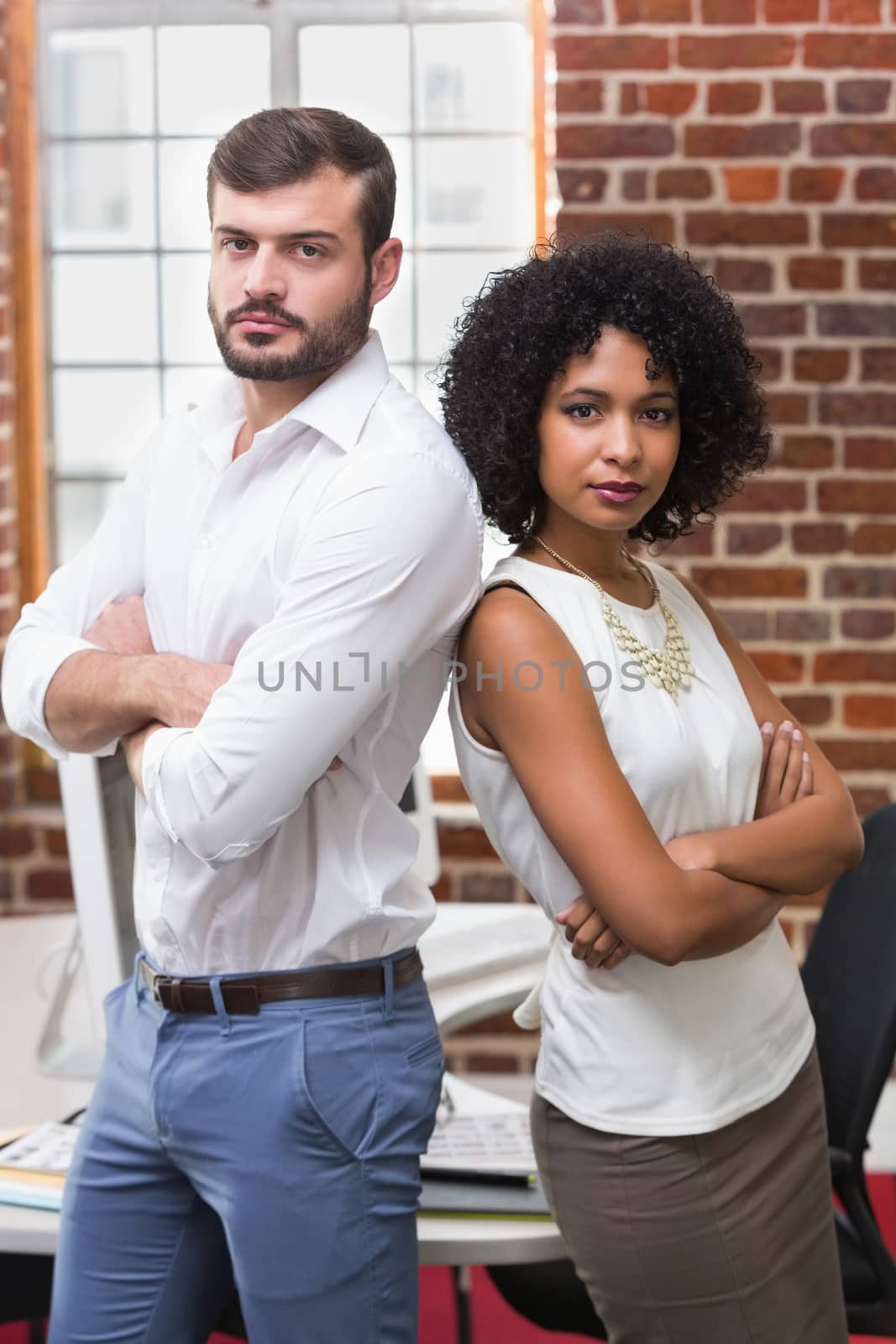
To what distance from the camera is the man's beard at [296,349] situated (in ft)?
Result: 4.09

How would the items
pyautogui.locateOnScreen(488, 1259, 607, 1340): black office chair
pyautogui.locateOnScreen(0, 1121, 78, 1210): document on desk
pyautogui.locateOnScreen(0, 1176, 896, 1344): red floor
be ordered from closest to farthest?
pyautogui.locateOnScreen(0, 1121, 78, 1210): document on desk → pyautogui.locateOnScreen(488, 1259, 607, 1340): black office chair → pyautogui.locateOnScreen(0, 1176, 896, 1344): red floor

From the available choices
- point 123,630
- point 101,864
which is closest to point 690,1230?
point 123,630

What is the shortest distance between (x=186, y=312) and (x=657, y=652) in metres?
2.44

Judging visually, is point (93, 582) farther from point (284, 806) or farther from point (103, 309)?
point (103, 309)

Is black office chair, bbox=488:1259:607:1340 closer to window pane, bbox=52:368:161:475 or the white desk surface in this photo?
the white desk surface

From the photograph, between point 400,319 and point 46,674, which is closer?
point 46,674

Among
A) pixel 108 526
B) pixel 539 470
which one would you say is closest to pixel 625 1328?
pixel 539 470

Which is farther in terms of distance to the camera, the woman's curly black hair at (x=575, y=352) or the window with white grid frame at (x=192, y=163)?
the window with white grid frame at (x=192, y=163)

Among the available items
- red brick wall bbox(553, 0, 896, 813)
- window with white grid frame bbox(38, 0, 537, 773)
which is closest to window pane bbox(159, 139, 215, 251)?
window with white grid frame bbox(38, 0, 537, 773)

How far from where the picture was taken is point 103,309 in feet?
11.3

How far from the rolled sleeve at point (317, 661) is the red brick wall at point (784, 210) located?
1968 mm

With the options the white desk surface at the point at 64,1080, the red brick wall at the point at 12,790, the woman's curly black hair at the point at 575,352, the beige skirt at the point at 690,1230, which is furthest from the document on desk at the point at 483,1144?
the red brick wall at the point at 12,790

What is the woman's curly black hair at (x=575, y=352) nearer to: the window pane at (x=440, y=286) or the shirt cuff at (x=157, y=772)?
the shirt cuff at (x=157, y=772)

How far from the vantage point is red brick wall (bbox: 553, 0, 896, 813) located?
301 centimetres
